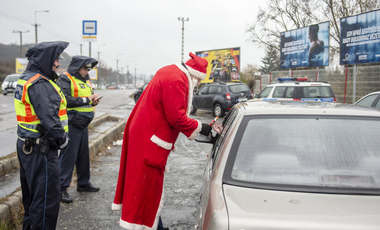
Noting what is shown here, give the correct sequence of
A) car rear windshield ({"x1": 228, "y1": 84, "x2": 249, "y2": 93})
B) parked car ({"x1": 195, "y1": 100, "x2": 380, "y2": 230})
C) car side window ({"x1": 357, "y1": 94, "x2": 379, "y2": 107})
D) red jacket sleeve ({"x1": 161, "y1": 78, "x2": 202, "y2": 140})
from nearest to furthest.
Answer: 1. parked car ({"x1": 195, "y1": 100, "x2": 380, "y2": 230})
2. red jacket sleeve ({"x1": 161, "y1": 78, "x2": 202, "y2": 140})
3. car side window ({"x1": 357, "y1": 94, "x2": 379, "y2": 107})
4. car rear windshield ({"x1": 228, "y1": 84, "x2": 249, "y2": 93})

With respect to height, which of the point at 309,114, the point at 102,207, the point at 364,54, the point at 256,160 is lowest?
the point at 102,207

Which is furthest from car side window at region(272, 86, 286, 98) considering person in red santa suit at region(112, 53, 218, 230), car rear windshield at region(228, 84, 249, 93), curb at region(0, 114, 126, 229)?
person in red santa suit at region(112, 53, 218, 230)

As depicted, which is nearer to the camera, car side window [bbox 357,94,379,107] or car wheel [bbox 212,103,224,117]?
car side window [bbox 357,94,379,107]

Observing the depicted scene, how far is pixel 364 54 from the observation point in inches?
643

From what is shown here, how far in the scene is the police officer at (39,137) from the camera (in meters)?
2.70

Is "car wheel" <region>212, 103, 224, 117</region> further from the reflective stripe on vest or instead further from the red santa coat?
the red santa coat

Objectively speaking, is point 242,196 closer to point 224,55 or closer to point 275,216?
point 275,216

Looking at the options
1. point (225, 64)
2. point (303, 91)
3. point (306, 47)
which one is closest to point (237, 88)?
point (303, 91)

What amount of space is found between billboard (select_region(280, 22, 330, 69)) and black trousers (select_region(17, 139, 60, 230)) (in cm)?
2018

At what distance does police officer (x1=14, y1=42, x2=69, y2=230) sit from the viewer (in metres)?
2.70

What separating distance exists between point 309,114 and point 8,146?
5626 millimetres

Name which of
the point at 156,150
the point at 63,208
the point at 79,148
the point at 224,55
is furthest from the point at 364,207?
the point at 224,55

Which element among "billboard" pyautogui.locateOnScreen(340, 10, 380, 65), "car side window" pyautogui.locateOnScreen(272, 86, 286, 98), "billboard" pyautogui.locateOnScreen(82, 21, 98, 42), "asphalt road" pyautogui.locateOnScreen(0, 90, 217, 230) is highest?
"billboard" pyautogui.locateOnScreen(340, 10, 380, 65)

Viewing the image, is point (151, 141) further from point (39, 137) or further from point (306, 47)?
point (306, 47)
